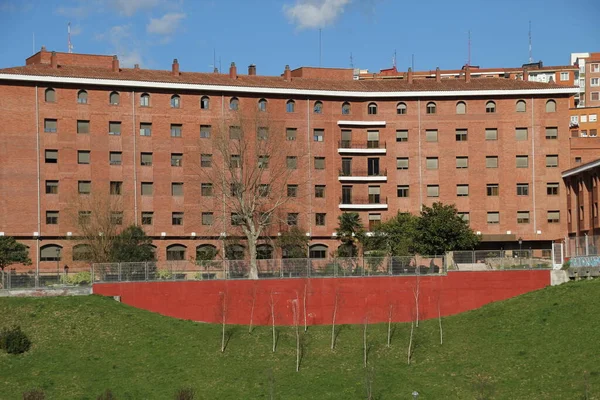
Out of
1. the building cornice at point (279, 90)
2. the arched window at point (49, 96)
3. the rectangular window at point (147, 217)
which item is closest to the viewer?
the building cornice at point (279, 90)

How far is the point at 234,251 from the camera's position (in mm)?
82500

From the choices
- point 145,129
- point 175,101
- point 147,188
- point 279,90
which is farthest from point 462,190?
point 145,129

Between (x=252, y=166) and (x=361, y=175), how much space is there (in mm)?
9394

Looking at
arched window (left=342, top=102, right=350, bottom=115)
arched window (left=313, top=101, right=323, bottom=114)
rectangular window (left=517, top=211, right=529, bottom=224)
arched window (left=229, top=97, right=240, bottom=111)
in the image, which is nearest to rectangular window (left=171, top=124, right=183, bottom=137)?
arched window (left=229, top=97, right=240, bottom=111)

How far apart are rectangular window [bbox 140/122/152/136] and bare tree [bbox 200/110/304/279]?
4.67 metres

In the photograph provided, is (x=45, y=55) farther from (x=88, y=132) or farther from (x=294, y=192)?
(x=294, y=192)

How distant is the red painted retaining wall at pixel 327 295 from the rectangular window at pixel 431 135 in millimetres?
24880

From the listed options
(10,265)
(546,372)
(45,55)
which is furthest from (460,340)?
(45,55)

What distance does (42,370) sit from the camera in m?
50.9

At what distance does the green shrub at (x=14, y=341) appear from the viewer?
5297 cm

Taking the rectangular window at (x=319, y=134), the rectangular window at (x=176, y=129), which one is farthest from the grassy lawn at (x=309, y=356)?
the rectangular window at (x=319, y=134)

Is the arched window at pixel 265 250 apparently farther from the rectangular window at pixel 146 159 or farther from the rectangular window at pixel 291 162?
the rectangular window at pixel 146 159

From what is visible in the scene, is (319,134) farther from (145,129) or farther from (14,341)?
(14,341)

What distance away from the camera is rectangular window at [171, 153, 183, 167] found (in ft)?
274
